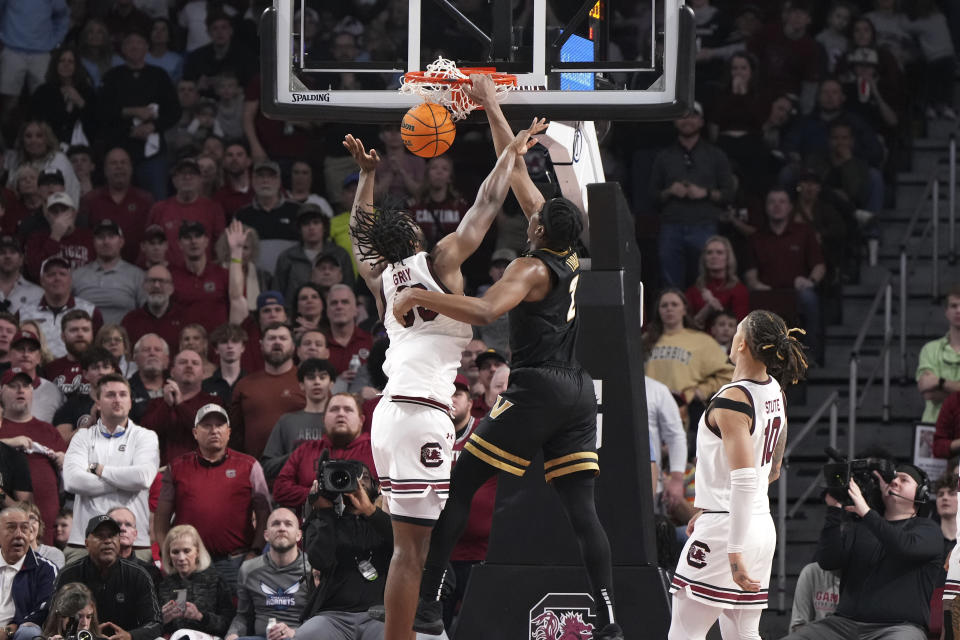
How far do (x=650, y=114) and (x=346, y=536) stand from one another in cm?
305

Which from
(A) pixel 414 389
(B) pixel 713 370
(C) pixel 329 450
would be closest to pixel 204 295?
(C) pixel 329 450

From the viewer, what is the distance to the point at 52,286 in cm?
1232

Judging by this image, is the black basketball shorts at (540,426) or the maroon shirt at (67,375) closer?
the black basketball shorts at (540,426)

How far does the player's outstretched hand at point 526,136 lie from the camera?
292 inches

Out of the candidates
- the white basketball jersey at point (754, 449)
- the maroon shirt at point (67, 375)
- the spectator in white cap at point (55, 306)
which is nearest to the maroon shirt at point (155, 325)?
the spectator in white cap at point (55, 306)

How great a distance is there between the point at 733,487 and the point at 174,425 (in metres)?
5.42

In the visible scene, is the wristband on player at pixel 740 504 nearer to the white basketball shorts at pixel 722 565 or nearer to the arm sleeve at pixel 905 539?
the white basketball shorts at pixel 722 565

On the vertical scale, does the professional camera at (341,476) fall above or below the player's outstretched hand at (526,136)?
below

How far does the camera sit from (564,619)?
8.05 m

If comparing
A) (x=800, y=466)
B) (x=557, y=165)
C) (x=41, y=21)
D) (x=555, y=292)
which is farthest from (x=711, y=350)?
(x=41, y=21)

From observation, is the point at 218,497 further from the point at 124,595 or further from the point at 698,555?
the point at 698,555

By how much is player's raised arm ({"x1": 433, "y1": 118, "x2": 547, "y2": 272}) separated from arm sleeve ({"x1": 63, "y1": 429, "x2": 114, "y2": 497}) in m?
3.95

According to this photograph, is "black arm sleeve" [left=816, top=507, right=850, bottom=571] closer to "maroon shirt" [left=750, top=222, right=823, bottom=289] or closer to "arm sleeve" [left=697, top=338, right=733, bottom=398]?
"arm sleeve" [left=697, top=338, right=733, bottom=398]

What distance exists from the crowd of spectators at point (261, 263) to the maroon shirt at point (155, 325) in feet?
0.06
